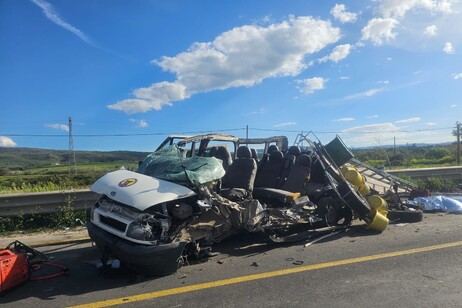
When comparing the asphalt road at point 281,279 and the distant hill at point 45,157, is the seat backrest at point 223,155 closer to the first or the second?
the asphalt road at point 281,279

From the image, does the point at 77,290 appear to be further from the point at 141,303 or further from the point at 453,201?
the point at 453,201

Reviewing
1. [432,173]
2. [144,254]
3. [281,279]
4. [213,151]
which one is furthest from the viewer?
[432,173]

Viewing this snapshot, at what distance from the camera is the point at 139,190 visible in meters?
5.02

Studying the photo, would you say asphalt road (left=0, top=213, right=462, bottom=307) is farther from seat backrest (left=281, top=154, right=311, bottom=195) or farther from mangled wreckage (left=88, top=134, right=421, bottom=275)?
seat backrest (left=281, top=154, right=311, bottom=195)

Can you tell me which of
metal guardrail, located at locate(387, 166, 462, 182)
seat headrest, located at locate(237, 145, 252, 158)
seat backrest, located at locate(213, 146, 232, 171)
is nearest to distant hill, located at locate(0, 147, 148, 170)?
seat backrest, located at locate(213, 146, 232, 171)

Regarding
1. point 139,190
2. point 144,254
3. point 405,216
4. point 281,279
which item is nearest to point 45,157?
point 139,190

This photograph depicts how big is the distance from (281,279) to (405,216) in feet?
15.9

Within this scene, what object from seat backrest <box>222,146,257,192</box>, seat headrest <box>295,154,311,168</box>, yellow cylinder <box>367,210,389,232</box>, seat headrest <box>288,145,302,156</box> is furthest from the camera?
seat headrest <box>288,145,302,156</box>

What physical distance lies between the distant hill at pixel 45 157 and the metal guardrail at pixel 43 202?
4524 millimetres

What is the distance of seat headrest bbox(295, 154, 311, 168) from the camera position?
7.83 metres

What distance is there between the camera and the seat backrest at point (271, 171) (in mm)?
7836

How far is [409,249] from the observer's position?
6.02 metres

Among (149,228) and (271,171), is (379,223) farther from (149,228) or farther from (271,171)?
(149,228)

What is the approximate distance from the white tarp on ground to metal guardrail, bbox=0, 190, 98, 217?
26.6 feet
